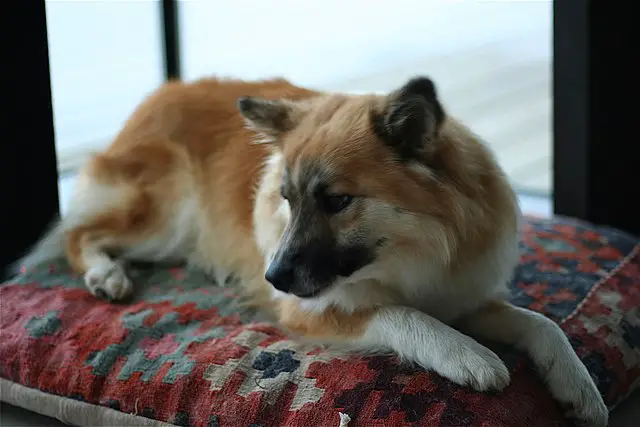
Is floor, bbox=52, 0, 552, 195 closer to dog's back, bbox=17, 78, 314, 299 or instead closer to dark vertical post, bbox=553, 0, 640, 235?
dark vertical post, bbox=553, 0, 640, 235

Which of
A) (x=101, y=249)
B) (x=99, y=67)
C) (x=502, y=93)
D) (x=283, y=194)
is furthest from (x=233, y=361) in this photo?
(x=502, y=93)

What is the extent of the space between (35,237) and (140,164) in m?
0.43

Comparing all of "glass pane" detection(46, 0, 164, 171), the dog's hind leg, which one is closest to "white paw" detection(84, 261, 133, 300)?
the dog's hind leg

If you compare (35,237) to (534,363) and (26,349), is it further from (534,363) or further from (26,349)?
(534,363)

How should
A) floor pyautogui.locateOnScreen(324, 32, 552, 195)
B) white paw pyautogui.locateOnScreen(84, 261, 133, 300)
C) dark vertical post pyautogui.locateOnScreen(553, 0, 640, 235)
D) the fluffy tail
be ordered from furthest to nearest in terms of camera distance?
floor pyautogui.locateOnScreen(324, 32, 552, 195)
dark vertical post pyautogui.locateOnScreen(553, 0, 640, 235)
the fluffy tail
white paw pyautogui.locateOnScreen(84, 261, 133, 300)

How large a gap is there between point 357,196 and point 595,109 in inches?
61.9

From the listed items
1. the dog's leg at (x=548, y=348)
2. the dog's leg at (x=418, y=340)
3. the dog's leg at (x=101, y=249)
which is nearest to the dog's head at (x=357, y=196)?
the dog's leg at (x=418, y=340)

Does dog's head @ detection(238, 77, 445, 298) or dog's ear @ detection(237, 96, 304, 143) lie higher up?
dog's ear @ detection(237, 96, 304, 143)

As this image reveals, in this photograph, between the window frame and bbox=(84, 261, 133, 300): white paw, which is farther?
the window frame

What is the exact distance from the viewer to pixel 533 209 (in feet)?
12.5

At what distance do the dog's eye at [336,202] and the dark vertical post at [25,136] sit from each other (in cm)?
120

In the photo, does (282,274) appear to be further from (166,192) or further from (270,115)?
(166,192)

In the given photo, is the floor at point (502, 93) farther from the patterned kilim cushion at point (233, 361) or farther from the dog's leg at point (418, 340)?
the dog's leg at point (418, 340)

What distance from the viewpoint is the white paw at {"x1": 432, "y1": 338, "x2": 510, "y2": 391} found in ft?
5.92
